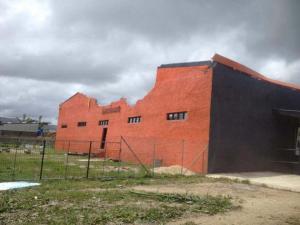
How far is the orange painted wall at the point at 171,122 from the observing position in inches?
918

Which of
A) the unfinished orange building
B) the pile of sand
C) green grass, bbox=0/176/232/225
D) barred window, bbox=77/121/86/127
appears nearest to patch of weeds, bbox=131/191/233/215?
green grass, bbox=0/176/232/225

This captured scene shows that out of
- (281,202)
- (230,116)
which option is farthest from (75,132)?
(281,202)

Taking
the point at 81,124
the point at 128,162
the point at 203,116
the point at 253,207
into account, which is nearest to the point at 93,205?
the point at 253,207

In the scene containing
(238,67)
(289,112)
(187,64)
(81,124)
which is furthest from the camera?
(81,124)

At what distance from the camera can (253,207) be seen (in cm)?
1184

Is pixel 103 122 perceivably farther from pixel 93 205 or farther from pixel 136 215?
pixel 136 215

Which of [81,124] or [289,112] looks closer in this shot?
[289,112]

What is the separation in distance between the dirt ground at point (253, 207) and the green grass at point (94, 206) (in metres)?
0.52

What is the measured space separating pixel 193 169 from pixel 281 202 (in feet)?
33.0

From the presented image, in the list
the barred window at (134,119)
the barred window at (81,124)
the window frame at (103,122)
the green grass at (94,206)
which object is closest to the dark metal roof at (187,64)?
the barred window at (134,119)

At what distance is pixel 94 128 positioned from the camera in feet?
134

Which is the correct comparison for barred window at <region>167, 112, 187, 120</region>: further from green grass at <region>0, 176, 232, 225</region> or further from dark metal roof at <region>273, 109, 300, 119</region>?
green grass at <region>0, 176, 232, 225</region>

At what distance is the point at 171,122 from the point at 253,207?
14600 mm

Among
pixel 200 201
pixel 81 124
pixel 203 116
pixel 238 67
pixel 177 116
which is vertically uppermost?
pixel 238 67
